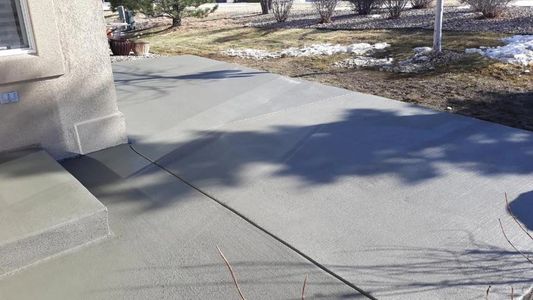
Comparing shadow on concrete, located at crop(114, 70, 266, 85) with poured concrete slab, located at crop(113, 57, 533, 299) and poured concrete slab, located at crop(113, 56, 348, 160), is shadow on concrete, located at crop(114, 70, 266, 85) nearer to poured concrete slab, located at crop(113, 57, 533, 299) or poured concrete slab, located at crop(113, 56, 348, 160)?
poured concrete slab, located at crop(113, 56, 348, 160)

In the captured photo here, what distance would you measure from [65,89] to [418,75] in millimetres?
5131

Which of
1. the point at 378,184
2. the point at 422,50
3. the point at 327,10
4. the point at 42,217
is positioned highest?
the point at 327,10

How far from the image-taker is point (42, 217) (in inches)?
109

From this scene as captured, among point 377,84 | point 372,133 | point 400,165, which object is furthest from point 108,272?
point 377,84

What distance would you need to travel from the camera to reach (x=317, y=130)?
15.4ft

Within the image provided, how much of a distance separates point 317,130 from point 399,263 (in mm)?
2312

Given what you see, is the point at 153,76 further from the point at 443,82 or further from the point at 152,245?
the point at 152,245

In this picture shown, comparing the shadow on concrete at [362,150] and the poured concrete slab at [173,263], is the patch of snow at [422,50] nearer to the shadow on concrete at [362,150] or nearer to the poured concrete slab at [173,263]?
the shadow on concrete at [362,150]

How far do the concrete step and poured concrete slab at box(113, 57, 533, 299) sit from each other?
916 mm

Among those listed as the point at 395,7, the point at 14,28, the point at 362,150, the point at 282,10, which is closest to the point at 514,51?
the point at 362,150

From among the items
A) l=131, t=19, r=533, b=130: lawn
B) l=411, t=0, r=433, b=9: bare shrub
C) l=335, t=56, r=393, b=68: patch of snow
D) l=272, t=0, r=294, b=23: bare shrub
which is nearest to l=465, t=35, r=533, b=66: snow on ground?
l=131, t=19, r=533, b=130: lawn

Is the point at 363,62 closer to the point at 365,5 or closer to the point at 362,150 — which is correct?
the point at 362,150

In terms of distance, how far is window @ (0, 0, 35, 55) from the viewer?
141 inches

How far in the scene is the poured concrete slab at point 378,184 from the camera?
2.52 meters
